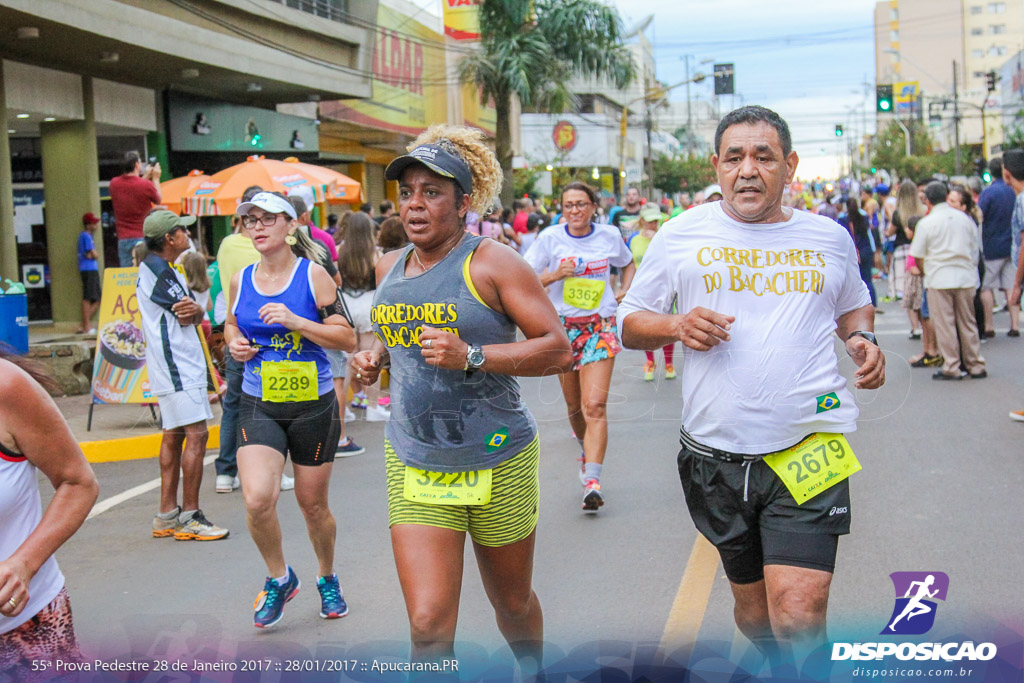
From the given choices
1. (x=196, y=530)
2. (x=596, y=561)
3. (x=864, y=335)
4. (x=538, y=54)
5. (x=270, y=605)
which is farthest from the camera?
(x=538, y=54)

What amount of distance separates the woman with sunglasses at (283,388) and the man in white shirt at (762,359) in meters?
1.97

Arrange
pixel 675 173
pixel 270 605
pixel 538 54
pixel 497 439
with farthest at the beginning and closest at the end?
1. pixel 675 173
2. pixel 538 54
3. pixel 270 605
4. pixel 497 439

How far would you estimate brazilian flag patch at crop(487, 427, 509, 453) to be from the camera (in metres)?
3.57

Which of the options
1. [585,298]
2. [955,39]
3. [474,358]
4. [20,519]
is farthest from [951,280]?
[955,39]

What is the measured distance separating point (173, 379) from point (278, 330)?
1986mm

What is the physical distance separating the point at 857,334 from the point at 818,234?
33 cm

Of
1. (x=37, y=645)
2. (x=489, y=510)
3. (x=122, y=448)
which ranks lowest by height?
(x=122, y=448)

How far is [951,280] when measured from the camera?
1127cm

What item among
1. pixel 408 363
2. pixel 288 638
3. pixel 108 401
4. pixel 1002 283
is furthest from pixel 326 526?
pixel 1002 283

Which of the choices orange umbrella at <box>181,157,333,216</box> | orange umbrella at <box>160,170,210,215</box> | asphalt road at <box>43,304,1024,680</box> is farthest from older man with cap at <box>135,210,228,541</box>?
orange umbrella at <box>160,170,210,215</box>

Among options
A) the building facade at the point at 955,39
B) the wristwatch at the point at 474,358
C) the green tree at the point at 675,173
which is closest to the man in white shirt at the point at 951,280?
the wristwatch at the point at 474,358

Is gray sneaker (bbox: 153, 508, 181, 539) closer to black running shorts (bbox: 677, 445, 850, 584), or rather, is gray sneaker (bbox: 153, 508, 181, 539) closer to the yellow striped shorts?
the yellow striped shorts

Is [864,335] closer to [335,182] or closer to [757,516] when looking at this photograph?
[757,516]

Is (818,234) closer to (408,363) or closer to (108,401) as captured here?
(408,363)
